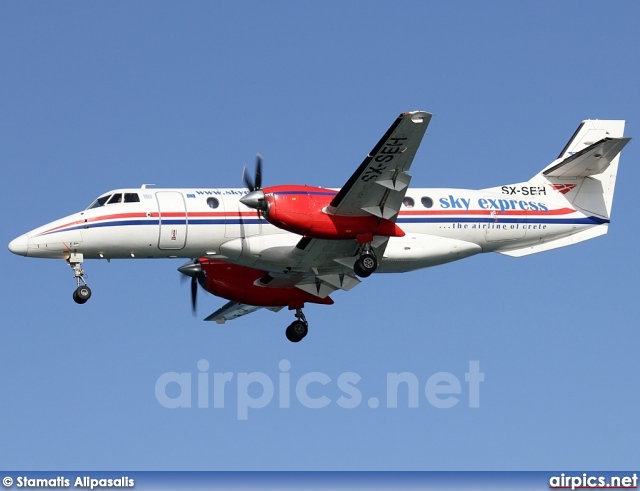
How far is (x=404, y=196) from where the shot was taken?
30703 millimetres

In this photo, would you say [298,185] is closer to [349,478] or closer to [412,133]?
[412,133]

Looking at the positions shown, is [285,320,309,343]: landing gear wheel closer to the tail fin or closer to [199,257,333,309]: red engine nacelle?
[199,257,333,309]: red engine nacelle

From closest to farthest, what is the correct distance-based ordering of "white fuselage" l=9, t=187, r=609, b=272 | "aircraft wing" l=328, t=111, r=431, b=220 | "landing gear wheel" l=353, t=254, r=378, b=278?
1. "aircraft wing" l=328, t=111, r=431, b=220
2. "landing gear wheel" l=353, t=254, r=378, b=278
3. "white fuselage" l=9, t=187, r=609, b=272

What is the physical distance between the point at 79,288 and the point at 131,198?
2474mm

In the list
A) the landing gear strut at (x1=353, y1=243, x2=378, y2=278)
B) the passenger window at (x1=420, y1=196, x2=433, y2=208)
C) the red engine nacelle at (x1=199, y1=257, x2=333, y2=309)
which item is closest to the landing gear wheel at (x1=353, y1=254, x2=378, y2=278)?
the landing gear strut at (x1=353, y1=243, x2=378, y2=278)

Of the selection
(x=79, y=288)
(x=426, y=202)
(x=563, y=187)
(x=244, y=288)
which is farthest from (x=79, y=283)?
(x=563, y=187)

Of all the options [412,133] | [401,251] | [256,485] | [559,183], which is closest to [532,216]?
[559,183]

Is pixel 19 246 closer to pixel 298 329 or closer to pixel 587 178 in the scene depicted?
pixel 298 329

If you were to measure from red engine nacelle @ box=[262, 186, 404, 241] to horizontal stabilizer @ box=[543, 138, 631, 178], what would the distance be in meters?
6.08

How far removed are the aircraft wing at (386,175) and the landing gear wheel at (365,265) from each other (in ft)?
3.46

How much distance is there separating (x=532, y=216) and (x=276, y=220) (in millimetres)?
7615

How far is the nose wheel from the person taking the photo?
31.1 m

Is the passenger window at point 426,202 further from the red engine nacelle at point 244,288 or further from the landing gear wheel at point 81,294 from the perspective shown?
the landing gear wheel at point 81,294

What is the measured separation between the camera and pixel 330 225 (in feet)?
98.8
